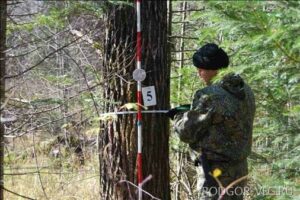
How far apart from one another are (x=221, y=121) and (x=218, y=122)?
1.0 inches

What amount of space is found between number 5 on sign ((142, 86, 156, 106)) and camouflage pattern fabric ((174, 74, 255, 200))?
42 centimetres

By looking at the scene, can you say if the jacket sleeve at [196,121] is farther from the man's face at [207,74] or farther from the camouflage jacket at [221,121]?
the man's face at [207,74]

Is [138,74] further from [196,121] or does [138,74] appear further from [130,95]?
[196,121]

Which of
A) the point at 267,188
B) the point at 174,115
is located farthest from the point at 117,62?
the point at 267,188

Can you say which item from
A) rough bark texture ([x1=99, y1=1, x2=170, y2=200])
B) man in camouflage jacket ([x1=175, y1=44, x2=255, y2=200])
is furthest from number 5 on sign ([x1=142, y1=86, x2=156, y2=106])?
man in camouflage jacket ([x1=175, y1=44, x2=255, y2=200])

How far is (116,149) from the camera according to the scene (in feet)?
14.3

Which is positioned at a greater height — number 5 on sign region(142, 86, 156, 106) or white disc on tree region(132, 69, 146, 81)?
white disc on tree region(132, 69, 146, 81)

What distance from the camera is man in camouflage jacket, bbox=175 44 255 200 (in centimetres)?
374

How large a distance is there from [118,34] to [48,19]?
2.20ft

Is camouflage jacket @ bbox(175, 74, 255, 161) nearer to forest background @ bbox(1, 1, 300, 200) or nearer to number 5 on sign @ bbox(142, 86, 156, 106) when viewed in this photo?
forest background @ bbox(1, 1, 300, 200)

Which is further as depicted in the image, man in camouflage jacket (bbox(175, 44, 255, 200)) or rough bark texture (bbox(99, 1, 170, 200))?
rough bark texture (bbox(99, 1, 170, 200))

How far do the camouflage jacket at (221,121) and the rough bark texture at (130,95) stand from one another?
0.53m

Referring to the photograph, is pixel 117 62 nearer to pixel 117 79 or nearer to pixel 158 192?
pixel 117 79

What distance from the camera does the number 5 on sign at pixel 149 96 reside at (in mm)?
4254
